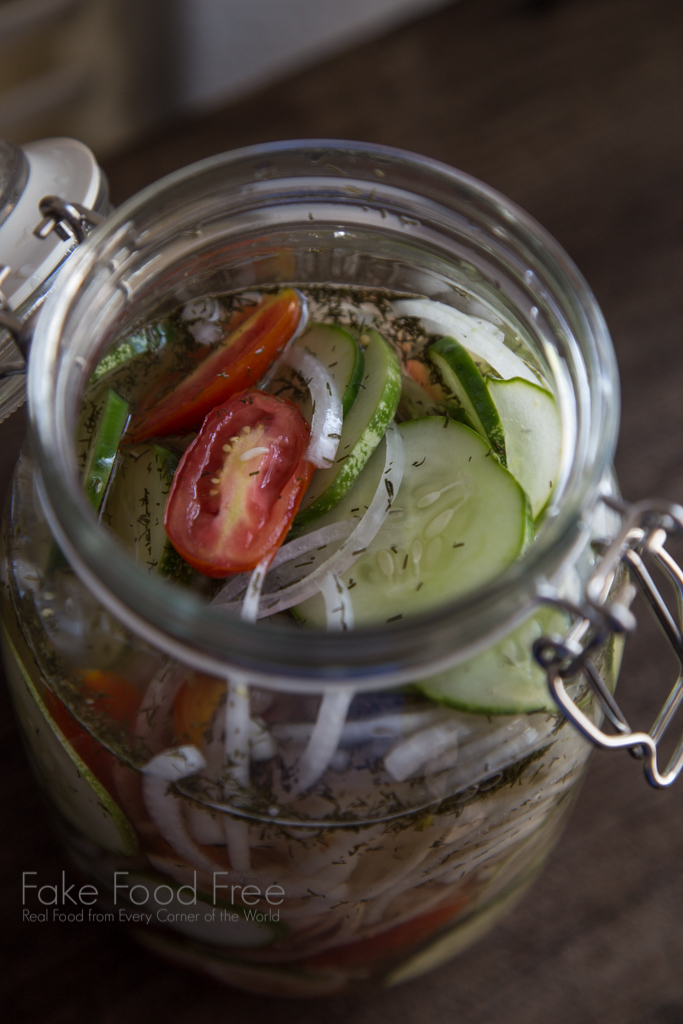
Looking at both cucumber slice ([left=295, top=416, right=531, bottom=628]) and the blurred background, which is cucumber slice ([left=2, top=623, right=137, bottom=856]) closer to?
cucumber slice ([left=295, top=416, right=531, bottom=628])

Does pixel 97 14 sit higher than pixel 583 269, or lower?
higher

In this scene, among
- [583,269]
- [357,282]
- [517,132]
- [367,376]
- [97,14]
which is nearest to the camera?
[367,376]

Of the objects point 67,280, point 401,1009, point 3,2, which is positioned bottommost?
point 401,1009

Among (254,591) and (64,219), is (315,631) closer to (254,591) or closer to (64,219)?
(254,591)

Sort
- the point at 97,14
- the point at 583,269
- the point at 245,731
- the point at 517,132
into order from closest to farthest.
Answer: the point at 245,731, the point at 583,269, the point at 517,132, the point at 97,14

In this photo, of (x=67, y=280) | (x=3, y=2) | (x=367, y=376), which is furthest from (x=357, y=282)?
(x=3, y=2)

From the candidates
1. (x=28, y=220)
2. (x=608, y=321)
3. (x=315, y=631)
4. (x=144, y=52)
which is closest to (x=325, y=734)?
(x=315, y=631)

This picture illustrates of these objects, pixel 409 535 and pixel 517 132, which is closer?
pixel 409 535

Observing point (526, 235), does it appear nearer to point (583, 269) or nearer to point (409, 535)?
point (409, 535)
